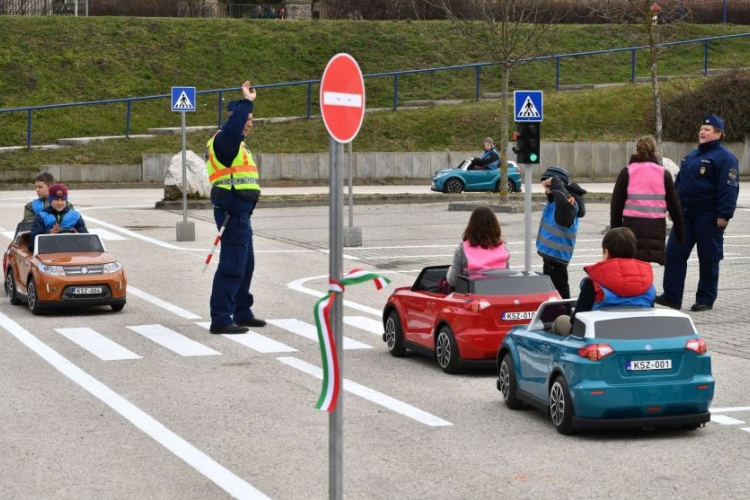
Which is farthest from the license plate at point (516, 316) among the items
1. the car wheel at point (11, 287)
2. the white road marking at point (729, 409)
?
the car wheel at point (11, 287)

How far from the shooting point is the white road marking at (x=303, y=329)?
14.8 m

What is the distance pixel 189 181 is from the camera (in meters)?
33.8

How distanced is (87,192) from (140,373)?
92.2 feet

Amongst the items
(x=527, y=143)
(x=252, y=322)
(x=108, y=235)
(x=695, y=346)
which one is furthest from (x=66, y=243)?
(x=695, y=346)

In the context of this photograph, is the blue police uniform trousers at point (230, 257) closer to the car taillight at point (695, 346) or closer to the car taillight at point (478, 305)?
the car taillight at point (478, 305)

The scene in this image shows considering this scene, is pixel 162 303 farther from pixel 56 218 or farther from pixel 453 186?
pixel 453 186

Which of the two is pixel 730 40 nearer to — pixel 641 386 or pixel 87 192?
pixel 87 192

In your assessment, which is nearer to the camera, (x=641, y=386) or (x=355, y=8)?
(x=641, y=386)

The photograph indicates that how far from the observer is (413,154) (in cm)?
4450

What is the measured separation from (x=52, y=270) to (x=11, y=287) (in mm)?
1605

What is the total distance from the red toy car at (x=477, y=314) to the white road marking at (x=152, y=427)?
3049 millimetres

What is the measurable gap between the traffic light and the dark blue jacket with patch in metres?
2.16

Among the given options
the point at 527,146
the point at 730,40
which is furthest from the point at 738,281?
the point at 730,40

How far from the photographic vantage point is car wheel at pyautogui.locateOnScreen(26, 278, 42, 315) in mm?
17109
